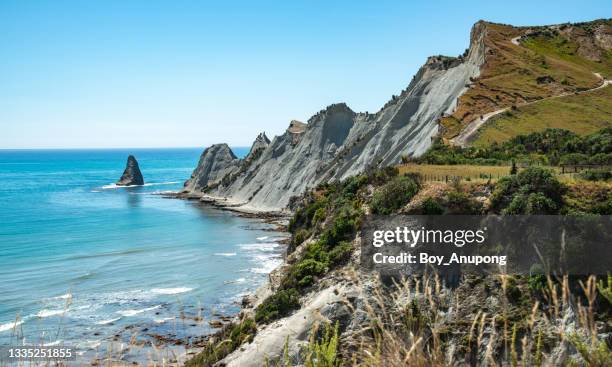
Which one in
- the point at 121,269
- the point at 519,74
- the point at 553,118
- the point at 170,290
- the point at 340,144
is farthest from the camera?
the point at 340,144

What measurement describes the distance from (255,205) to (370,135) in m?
25.8

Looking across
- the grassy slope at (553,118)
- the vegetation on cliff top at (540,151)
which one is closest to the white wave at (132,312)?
the vegetation on cliff top at (540,151)

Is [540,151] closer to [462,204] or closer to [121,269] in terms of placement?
[462,204]

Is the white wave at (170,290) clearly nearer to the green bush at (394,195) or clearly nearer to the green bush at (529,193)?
the green bush at (394,195)

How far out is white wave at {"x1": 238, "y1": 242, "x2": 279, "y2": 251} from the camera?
56562mm

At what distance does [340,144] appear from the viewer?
329 feet

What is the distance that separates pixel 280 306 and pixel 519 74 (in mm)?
49215

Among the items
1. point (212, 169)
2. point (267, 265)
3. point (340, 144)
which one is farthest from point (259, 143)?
point (267, 265)

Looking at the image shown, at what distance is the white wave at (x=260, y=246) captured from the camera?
186ft

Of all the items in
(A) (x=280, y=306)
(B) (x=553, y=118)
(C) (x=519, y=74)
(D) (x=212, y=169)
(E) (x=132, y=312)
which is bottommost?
(E) (x=132, y=312)

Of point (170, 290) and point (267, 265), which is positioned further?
point (267, 265)

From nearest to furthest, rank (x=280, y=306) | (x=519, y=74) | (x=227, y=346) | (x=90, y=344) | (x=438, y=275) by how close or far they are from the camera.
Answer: (x=438, y=275) < (x=227, y=346) < (x=280, y=306) < (x=90, y=344) < (x=519, y=74)

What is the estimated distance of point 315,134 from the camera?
10306 centimetres

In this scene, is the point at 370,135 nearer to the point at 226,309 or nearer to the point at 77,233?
the point at 77,233
